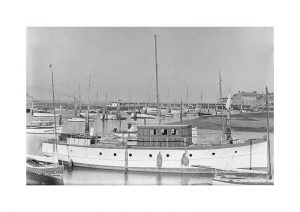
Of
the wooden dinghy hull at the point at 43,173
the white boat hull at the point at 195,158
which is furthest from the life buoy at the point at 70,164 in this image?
the wooden dinghy hull at the point at 43,173

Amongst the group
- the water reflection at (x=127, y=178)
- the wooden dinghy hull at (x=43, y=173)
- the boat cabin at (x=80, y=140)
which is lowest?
the water reflection at (x=127, y=178)

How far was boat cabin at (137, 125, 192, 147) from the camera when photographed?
1246 centimetres

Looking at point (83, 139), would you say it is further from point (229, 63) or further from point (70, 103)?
point (229, 63)

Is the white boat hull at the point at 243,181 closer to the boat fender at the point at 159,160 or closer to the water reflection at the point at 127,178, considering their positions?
the water reflection at the point at 127,178

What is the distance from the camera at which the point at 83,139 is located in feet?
44.7

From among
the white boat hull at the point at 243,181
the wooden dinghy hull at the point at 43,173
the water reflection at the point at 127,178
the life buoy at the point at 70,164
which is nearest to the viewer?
the white boat hull at the point at 243,181

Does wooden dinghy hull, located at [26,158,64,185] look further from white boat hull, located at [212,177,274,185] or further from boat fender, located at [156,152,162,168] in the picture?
white boat hull, located at [212,177,274,185]

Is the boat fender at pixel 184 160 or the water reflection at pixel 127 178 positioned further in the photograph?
the boat fender at pixel 184 160

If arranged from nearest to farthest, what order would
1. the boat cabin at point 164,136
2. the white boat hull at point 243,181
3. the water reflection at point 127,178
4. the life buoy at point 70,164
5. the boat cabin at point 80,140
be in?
the white boat hull at point 243,181
the water reflection at point 127,178
the boat cabin at point 164,136
the life buoy at point 70,164
the boat cabin at point 80,140

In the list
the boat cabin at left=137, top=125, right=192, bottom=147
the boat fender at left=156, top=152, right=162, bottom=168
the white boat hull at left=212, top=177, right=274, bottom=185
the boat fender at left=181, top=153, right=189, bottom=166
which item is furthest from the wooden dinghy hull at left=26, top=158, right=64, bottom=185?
the white boat hull at left=212, top=177, right=274, bottom=185

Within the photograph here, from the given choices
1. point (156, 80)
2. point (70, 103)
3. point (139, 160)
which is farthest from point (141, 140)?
point (70, 103)

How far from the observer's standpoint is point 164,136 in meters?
12.5

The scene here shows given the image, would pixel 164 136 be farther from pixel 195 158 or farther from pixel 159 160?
pixel 195 158

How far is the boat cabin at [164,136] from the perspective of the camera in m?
12.5
